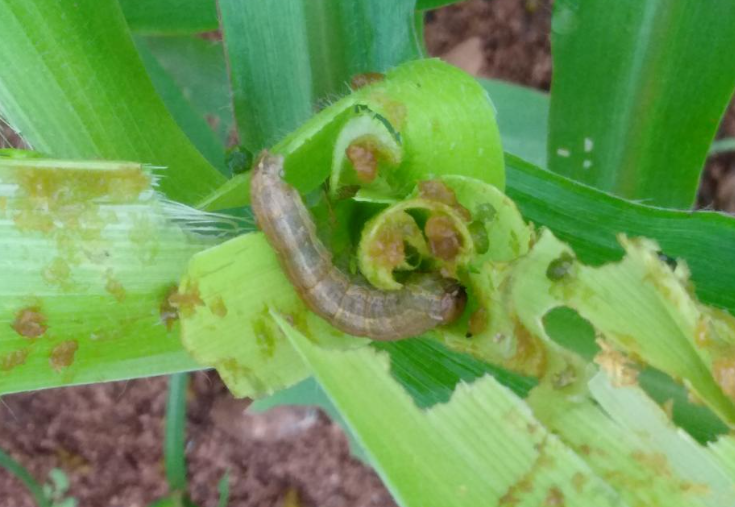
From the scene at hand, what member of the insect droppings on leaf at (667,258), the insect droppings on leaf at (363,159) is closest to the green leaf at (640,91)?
the insect droppings on leaf at (667,258)

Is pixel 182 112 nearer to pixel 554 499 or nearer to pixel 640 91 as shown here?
pixel 640 91

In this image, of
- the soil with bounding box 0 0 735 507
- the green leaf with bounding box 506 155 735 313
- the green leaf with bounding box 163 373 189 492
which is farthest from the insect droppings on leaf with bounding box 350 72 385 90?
the soil with bounding box 0 0 735 507

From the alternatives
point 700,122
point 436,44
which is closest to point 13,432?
point 436,44

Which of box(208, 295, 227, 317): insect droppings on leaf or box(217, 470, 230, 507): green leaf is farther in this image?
box(217, 470, 230, 507): green leaf

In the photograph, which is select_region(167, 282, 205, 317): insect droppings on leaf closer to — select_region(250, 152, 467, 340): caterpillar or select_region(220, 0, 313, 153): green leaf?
select_region(250, 152, 467, 340): caterpillar

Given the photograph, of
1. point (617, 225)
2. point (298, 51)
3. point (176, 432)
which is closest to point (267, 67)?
point (298, 51)

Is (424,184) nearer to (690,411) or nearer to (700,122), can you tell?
(690,411)
